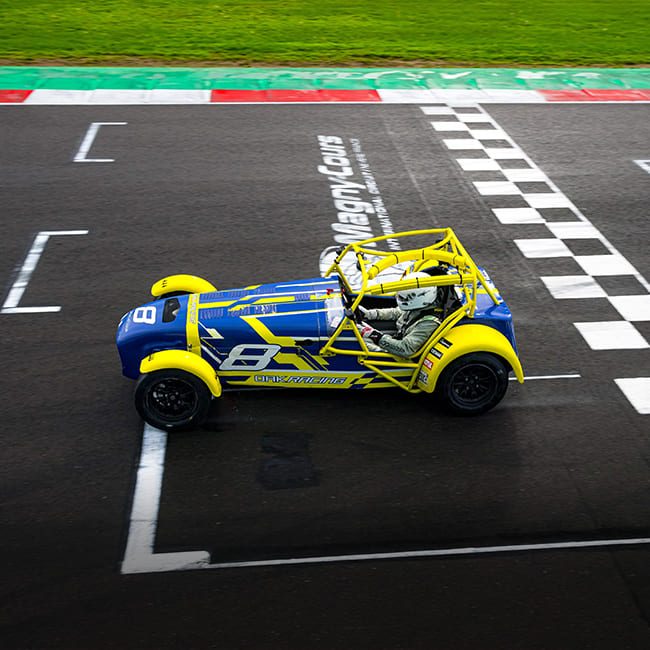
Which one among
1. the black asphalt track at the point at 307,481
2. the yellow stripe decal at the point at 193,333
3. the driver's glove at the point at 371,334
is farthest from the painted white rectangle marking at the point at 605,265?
the yellow stripe decal at the point at 193,333

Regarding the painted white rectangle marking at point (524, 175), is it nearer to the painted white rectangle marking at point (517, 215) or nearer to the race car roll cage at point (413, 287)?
the painted white rectangle marking at point (517, 215)

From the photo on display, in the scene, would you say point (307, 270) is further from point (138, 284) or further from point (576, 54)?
point (576, 54)

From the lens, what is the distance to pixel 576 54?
20.5 metres

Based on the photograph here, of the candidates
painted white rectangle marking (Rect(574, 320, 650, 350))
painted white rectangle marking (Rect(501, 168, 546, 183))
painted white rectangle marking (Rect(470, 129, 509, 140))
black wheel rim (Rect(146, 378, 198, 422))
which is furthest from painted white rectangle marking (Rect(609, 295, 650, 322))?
painted white rectangle marking (Rect(470, 129, 509, 140))

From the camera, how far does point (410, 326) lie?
26.5 ft

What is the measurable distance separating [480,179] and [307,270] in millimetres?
4395

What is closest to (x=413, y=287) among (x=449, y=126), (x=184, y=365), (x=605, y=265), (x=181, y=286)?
(x=184, y=365)

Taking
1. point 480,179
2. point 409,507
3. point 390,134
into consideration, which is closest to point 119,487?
point 409,507

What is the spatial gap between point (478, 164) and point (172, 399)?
853 centimetres

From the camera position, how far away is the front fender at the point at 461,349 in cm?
771

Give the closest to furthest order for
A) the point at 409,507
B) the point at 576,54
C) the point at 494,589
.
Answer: the point at 494,589 → the point at 409,507 → the point at 576,54

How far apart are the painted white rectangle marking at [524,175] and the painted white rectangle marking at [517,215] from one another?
46.9 inches

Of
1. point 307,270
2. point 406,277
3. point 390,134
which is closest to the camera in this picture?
point 406,277

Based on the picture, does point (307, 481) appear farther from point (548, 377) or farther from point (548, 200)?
point (548, 200)
